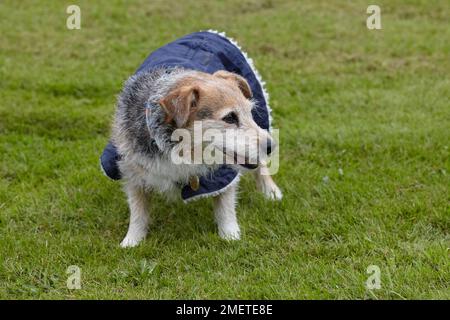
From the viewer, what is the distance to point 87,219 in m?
5.39

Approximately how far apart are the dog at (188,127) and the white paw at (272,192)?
0.01 metres

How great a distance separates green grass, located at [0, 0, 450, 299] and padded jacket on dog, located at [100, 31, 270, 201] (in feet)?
1.51

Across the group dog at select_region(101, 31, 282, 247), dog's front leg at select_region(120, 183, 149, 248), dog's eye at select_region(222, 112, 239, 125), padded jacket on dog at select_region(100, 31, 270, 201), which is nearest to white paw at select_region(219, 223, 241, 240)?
dog at select_region(101, 31, 282, 247)

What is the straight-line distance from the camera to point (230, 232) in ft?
16.5

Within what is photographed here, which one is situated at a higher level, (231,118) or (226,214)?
(231,118)

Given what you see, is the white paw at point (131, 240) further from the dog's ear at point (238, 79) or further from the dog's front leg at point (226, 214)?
the dog's ear at point (238, 79)

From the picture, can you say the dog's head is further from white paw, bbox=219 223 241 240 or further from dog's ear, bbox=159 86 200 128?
white paw, bbox=219 223 241 240

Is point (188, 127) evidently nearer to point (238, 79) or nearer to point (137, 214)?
point (238, 79)

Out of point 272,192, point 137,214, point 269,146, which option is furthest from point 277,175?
point 269,146

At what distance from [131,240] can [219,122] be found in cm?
135

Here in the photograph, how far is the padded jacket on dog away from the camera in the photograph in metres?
4.82

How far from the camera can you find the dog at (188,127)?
421 cm

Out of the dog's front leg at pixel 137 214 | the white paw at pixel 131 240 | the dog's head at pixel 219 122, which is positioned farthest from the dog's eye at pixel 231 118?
the white paw at pixel 131 240
